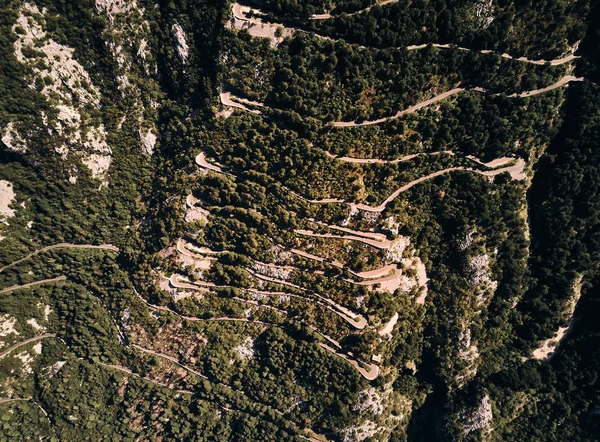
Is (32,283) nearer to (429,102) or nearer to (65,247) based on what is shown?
(65,247)

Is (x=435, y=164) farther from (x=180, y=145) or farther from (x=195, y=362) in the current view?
(x=195, y=362)

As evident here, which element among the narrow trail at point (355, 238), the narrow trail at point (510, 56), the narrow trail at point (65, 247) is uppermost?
the narrow trail at point (510, 56)

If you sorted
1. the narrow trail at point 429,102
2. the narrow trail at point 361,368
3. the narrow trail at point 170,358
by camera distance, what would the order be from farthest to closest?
the narrow trail at point 170,358 < the narrow trail at point 361,368 < the narrow trail at point 429,102

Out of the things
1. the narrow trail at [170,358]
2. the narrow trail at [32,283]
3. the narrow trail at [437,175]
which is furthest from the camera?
the narrow trail at [170,358]

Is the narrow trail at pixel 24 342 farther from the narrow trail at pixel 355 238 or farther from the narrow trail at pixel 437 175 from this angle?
the narrow trail at pixel 437 175

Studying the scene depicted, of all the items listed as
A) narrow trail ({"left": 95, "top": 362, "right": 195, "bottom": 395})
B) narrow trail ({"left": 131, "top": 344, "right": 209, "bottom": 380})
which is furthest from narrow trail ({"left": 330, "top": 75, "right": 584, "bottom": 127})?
narrow trail ({"left": 95, "top": 362, "right": 195, "bottom": 395})

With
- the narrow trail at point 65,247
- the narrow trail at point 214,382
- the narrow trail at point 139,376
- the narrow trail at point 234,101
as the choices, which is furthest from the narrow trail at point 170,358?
the narrow trail at point 234,101

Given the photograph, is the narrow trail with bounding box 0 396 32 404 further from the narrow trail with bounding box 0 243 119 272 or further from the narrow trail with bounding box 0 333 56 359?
the narrow trail with bounding box 0 243 119 272

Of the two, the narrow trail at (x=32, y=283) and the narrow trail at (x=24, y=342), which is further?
the narrow trail at (x=24, y=342)
